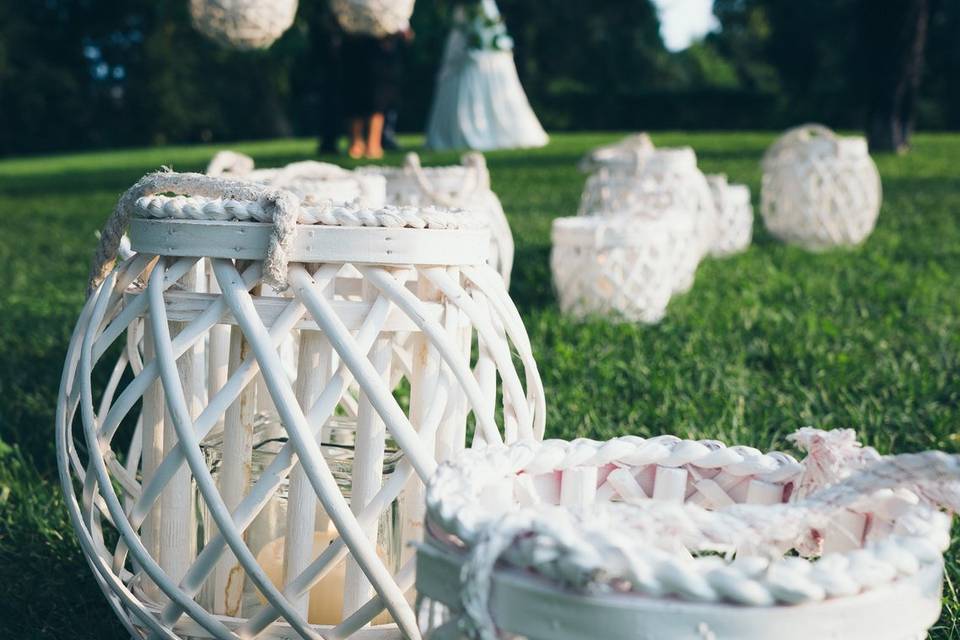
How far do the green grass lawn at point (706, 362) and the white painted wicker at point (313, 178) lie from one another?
0.52m

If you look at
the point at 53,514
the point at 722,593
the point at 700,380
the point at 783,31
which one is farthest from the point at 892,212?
the point at 783,31

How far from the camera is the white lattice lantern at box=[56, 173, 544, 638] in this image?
976mm

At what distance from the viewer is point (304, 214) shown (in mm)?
995

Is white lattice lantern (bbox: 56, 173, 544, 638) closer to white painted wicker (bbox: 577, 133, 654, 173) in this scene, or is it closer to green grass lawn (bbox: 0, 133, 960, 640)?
green grass lawn (bbox: 0, 133, 960, 640)

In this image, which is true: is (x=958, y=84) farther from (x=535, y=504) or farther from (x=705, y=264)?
(x=535, y=504)

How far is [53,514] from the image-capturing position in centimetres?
161

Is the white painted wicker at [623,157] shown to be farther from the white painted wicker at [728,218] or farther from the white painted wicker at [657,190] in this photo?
the white painted wicker at [728,218]

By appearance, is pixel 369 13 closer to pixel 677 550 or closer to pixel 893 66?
pixel 677 550

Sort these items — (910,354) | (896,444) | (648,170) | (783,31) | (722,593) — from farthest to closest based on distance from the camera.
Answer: (783,31) → (648,170) → (910,354) → (896,444) → (722,593)

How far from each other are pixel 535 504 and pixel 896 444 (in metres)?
1.10

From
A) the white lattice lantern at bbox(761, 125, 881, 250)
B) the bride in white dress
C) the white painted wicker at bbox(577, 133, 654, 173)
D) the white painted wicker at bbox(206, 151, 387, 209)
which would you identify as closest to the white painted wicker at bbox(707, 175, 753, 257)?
the white lattice lantern at bbox(761, 125, 881, 250)

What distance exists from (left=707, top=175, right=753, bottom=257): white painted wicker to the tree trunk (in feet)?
15.5

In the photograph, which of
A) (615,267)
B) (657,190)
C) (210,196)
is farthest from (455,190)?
(210,196)

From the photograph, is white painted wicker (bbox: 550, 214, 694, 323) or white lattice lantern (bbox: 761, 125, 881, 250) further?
white lattice lantern (bbox: 761, 125, 881, 250)
